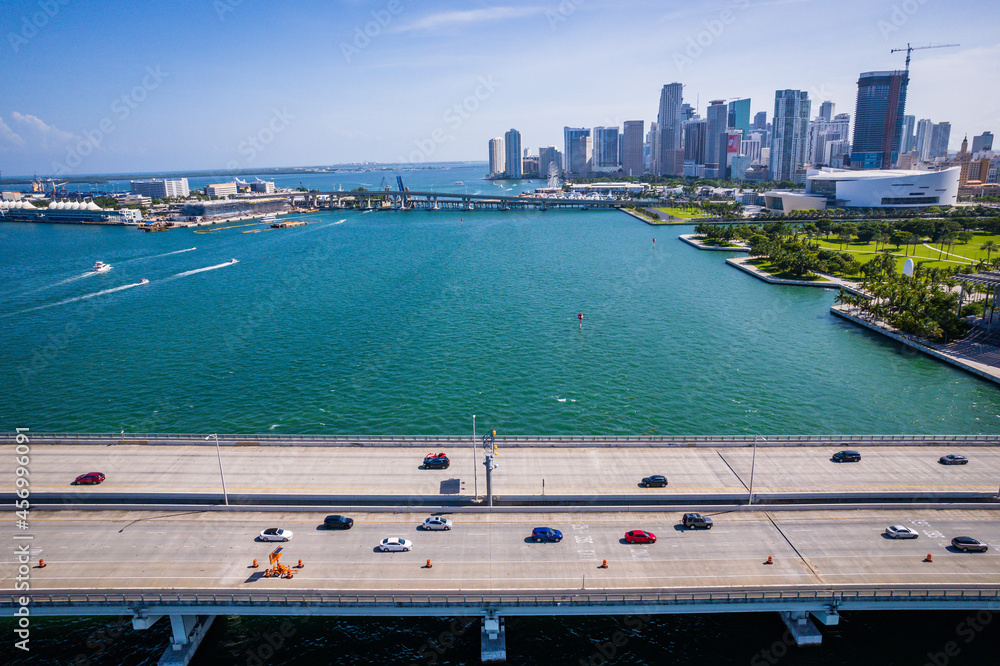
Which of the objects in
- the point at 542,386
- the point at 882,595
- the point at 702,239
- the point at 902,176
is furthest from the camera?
the point at 902,176

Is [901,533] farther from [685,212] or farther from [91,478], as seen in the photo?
[685,212]

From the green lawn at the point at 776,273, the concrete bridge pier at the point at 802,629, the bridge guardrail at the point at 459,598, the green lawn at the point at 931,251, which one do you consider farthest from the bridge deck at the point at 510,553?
the green lawn at the point at 931,251

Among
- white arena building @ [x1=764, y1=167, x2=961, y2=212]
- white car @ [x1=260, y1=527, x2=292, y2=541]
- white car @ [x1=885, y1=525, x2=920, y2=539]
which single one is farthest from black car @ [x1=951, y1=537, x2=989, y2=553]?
white arena building @ [x1=764, y1=167, x2=961, y2=212]

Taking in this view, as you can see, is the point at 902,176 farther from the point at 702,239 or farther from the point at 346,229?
the point at 346,229

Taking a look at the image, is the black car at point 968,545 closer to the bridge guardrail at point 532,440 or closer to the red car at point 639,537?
the bridge guardrail at point 532,440

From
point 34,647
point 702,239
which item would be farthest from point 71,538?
point 702,239

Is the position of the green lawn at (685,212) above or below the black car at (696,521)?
above

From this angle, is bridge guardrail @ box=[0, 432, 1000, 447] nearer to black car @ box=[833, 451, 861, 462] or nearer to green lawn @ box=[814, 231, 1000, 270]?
black car @ box=[833, 451, 861, 462]
